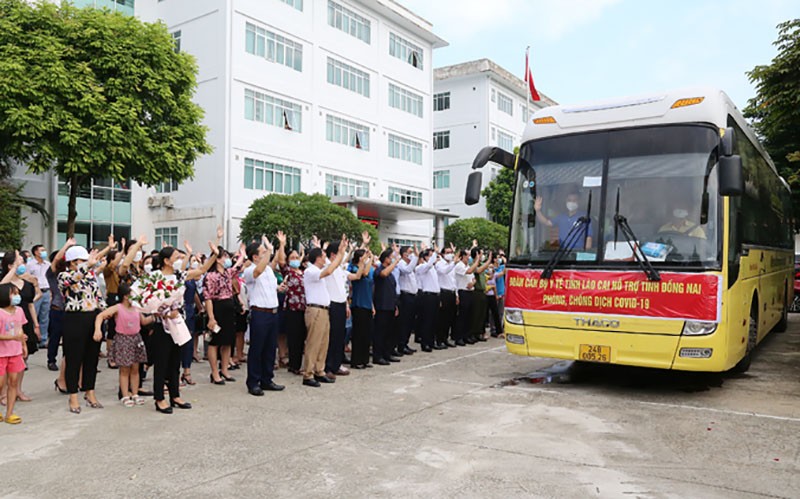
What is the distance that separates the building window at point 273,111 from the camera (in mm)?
26369

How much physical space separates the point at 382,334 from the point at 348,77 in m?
23.2

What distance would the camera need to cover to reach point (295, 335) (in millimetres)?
9617

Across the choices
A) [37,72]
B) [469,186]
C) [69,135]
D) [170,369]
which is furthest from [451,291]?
[37,72]

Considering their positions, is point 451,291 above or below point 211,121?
below

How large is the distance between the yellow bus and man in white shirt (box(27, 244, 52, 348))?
8.30 meters

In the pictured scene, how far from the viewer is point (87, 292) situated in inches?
278

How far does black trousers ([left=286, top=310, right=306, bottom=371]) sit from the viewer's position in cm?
955

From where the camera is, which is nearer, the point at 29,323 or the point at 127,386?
the point at 127,386

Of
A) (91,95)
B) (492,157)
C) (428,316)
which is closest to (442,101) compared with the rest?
(91,95)

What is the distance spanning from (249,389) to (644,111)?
585 centimetres

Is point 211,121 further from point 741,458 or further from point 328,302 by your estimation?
point 741,458

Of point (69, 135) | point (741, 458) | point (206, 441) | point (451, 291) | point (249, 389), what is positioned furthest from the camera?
point (69, 135)

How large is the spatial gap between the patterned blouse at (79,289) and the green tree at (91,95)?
12451 millimetres

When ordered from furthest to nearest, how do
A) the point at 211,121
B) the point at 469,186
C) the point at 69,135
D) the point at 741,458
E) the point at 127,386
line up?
the point at 211,121, the point at 69,135, the point at 469,186, the point at 127,386, the point at 741,458
